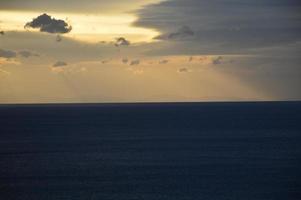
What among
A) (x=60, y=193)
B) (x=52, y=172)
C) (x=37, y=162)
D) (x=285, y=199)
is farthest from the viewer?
(x=37, y=162)

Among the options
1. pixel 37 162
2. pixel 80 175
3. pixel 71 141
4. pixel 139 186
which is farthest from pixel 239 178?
pixel 71 141

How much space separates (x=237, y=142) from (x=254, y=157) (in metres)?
39.2

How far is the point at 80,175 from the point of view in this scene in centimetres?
11688

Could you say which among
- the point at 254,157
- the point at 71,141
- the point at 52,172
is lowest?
the point at 71,141

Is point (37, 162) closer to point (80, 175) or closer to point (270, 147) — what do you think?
point (80, 175)

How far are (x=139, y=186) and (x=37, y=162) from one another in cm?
3978

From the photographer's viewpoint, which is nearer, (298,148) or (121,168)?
(121,168)

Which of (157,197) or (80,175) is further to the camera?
(80,175)

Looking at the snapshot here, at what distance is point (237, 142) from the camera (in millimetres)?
182625

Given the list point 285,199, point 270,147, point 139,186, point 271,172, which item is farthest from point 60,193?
point 270,147

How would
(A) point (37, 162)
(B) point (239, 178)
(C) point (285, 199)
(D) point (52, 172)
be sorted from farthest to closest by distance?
(A) point (37, 162), (D) point (52, 172), (B) point (239, 178), (C) point (285, 199)

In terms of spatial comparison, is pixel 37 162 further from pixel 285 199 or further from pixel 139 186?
pixel 285 199

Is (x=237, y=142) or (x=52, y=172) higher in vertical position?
(x=52, y=172)

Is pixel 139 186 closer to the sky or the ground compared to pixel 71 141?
closer to the sky
